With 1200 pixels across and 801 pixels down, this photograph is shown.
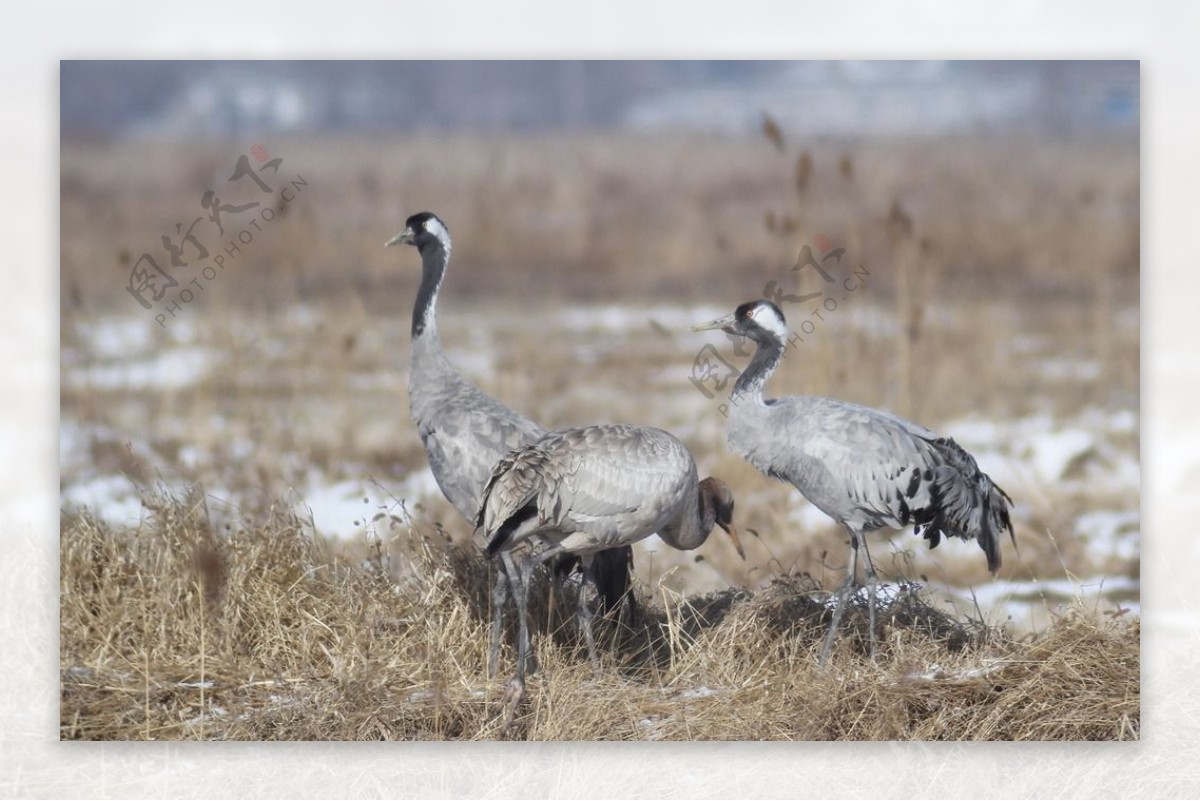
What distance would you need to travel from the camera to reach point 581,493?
158 inches

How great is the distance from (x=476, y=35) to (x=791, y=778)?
208 centimetres

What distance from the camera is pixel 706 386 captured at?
5.50 metres

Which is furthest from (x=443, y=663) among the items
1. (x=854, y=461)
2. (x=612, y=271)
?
(x=612, y=271)

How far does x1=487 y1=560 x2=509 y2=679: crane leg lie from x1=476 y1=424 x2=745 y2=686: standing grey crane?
0.10 meters

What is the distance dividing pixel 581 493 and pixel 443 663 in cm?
62

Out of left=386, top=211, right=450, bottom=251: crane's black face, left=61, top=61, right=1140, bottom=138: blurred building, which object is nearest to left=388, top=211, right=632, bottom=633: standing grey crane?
left=386, top=211, right=450, bottom=251: crane's black face

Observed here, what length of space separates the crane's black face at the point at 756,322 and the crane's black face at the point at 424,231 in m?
0.84

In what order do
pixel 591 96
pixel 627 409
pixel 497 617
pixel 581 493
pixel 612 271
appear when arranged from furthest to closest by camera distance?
pixel 627 409
pixel 612 271
pixel 591 96
pixel 497 617
pixel 581 493

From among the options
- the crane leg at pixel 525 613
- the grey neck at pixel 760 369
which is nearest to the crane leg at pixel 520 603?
the crane leg at pixel 525 613

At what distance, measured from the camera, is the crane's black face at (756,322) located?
4.26m

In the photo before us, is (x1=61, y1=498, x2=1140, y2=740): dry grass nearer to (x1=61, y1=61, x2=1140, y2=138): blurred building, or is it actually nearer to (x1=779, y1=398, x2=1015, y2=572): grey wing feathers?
(x1=779, y1=398, x2=1015, y2=572): grey wing feathers

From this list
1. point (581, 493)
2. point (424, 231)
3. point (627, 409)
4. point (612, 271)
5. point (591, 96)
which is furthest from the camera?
point (627, 409)

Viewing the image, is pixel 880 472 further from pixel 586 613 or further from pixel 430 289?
pixel 430 289

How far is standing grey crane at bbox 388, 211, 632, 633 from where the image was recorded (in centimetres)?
436
